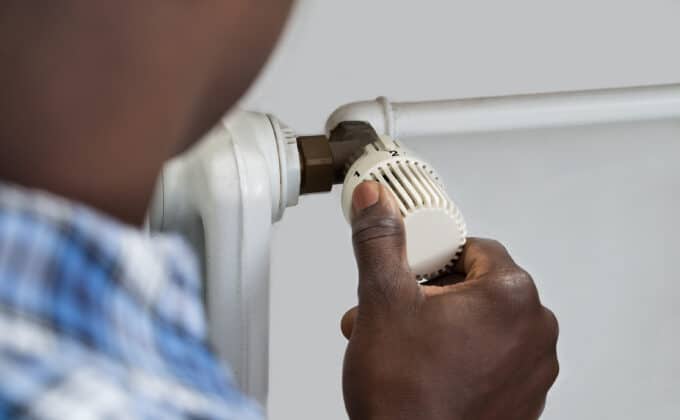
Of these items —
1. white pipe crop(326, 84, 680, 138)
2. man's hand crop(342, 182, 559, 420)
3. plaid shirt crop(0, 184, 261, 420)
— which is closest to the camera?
plaid shirt crop(0, 184, 261, 420)

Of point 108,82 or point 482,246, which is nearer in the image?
point 108,82

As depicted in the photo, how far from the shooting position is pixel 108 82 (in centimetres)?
18

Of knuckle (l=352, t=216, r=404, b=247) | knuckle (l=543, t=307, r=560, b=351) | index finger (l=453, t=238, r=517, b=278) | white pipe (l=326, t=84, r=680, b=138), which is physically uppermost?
white pipe (l=326, t=84, r=680, b=138)

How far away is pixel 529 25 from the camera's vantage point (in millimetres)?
522

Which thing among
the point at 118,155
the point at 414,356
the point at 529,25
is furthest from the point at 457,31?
the point at 118,155

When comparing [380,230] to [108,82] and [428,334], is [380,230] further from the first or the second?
[108,82]

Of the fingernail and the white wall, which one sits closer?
the fingernail

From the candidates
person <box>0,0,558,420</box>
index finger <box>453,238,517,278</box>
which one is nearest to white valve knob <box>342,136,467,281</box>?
index finger <box>453,238,517,278</box>

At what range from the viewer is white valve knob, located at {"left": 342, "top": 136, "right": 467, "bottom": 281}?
15.0 inches

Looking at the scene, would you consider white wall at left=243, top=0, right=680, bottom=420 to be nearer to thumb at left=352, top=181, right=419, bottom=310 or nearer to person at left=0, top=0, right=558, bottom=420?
thumb at left=352, top=181, right=419, bottom=310

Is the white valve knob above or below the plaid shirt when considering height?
above

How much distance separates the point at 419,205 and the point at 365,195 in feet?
0.07

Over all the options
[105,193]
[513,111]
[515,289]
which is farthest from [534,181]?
[105,193]

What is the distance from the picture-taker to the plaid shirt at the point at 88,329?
0.54 ft
